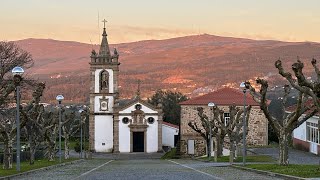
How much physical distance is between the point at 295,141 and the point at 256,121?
44.1ft

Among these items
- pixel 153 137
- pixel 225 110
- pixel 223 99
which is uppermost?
pixel 223 99

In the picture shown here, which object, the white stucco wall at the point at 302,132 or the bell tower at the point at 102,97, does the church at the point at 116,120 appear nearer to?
the bell tower at the point at 102,97

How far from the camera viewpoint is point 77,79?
141375mm

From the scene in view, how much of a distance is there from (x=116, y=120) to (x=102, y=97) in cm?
375

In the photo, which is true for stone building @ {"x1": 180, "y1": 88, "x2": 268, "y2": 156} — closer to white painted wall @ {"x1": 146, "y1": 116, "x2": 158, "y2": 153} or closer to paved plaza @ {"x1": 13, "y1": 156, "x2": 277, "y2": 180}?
white painted wall @ {"x1": 146, "y1": 116, "x2": 158, "y2": 153}

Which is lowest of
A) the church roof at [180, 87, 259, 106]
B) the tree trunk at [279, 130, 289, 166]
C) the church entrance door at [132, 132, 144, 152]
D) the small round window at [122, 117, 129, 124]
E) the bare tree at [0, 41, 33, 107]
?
the church entrance door at [132, 132, 144, 152]

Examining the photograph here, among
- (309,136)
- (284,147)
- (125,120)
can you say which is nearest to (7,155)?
(284,147)

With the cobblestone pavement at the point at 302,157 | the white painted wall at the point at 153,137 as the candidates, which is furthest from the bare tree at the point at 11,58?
the white painted wall at the point at 153,137

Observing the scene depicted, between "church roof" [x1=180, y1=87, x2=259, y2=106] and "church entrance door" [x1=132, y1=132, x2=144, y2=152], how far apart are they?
13113 mm

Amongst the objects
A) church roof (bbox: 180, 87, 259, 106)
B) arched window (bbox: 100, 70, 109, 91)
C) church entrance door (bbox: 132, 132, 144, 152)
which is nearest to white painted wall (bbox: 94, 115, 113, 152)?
church entrance door (bbox: 132, 132, 144, 152)

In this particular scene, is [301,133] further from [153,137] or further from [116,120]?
[116,120]

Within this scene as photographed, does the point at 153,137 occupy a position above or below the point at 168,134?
below

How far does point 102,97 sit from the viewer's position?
95375 mm

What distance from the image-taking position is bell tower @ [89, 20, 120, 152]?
94.1m
